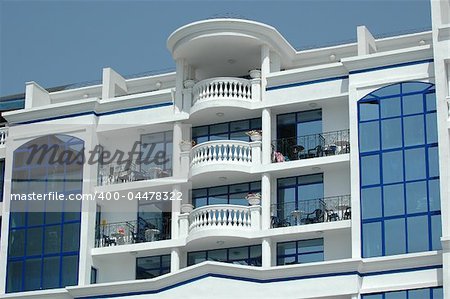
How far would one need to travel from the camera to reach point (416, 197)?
1348 inches

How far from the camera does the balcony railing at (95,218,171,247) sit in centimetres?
3831

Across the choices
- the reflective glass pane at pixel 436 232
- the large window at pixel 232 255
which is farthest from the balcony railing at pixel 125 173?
the reflective glass pane at pixel 436 232

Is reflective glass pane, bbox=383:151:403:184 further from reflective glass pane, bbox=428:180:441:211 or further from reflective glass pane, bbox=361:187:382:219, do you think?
reflective glass pane, bbox=428:180:441:211

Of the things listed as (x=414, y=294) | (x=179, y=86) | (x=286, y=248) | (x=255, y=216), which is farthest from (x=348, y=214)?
(x=179, y=86)

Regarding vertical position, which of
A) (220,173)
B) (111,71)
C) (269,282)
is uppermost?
(111,71)

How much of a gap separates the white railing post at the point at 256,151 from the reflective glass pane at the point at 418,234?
17.7ft

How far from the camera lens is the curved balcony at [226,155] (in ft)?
122

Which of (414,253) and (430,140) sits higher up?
(430,140)

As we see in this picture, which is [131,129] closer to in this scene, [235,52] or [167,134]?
[167,134]

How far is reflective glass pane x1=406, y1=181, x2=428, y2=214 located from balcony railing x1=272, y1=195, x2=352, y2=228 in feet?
6.75

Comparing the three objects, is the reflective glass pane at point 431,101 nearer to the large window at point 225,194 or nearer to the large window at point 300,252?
the large window at point 300,252

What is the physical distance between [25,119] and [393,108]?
12.1 metres

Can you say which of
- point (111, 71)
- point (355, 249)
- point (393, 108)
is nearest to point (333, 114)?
point (393, 108)

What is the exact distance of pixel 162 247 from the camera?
3744 centimetres
